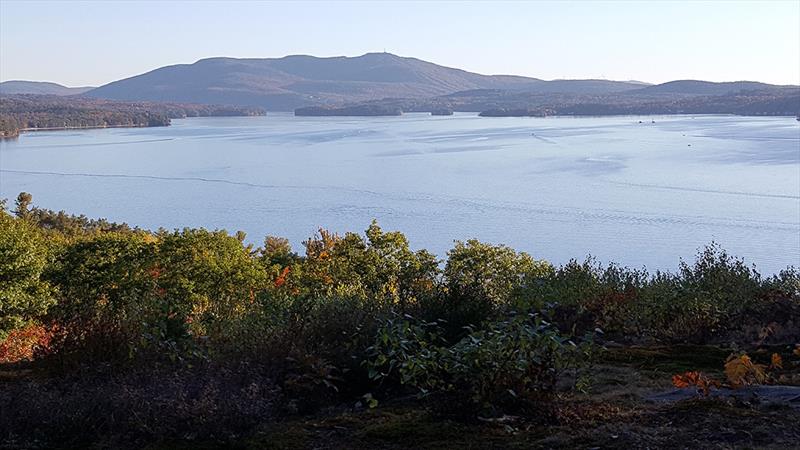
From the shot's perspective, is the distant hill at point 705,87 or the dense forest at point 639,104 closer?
the dense forest at point 639,104

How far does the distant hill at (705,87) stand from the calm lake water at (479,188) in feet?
203

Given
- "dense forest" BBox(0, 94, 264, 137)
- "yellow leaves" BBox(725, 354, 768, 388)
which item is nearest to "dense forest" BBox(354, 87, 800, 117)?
"dense forest" BBox(0, 94, 264, 137)

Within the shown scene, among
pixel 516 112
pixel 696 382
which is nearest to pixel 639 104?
pixel 516 112

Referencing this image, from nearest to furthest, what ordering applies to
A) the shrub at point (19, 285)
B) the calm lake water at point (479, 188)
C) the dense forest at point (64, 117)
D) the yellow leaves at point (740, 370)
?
1. the yellow leaves at point (740, 370)
2. the shrub at point (19, 285)
3. the calm lake water at point (479, 188)
4. the dense forest at point (64, 117)

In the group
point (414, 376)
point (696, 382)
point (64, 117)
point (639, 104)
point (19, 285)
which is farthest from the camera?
point (639, 104)

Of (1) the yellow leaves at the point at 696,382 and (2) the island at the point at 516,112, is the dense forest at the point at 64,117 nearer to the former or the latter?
(2) the island at the point at 516,112

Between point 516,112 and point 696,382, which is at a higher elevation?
point 696,382

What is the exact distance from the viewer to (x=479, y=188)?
58.5 metres

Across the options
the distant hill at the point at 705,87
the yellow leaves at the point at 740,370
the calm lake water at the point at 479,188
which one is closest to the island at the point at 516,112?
the distant hill at the point at 705,87

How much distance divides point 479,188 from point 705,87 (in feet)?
469

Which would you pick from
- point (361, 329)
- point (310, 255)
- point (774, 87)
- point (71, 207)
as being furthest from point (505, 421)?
point (774, 87)

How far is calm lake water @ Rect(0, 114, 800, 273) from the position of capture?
41594 mm

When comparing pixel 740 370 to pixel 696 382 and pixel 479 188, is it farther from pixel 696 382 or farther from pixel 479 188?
pixel 479 188

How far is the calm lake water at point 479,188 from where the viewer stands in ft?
136
